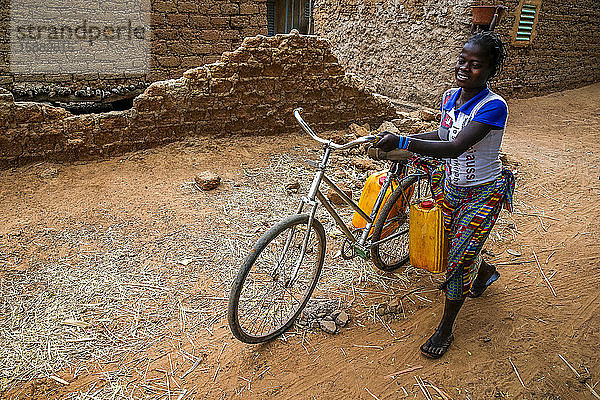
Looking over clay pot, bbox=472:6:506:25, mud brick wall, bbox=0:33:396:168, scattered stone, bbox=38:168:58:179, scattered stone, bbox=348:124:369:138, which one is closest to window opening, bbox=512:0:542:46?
clay pot, bbox=472:6:506:25

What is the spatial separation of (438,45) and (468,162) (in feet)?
20.9

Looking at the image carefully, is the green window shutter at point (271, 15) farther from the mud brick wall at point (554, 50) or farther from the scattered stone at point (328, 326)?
the scattered stone at point (328, 326)

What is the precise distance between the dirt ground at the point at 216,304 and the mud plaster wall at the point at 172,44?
279 cm

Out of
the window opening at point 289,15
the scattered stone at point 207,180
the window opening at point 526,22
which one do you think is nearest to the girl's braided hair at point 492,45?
the scattered stone at point 207,180

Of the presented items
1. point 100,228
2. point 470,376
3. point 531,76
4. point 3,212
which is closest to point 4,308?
point 100,228

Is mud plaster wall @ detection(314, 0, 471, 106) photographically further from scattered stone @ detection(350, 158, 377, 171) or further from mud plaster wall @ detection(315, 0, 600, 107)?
scattered stone @ detection(350, 158, 377, 171)

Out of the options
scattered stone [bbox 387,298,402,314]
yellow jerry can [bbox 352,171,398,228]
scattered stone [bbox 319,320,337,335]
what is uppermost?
yellow jerry can [bbox 352,171,398,228]

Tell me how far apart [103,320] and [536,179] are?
4.80m

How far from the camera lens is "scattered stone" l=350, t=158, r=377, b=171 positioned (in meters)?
5.10

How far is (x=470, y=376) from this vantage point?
7.64ft

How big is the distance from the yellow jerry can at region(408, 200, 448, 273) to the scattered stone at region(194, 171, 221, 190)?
239 centimetres

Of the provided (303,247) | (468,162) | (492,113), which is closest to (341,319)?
(303,247)

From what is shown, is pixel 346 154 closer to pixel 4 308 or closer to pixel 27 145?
pixel 27 145

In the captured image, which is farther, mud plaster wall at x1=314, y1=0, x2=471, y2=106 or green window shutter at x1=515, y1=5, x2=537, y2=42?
green window shutter at x1=515, y1=5, x2=537, y2=42
